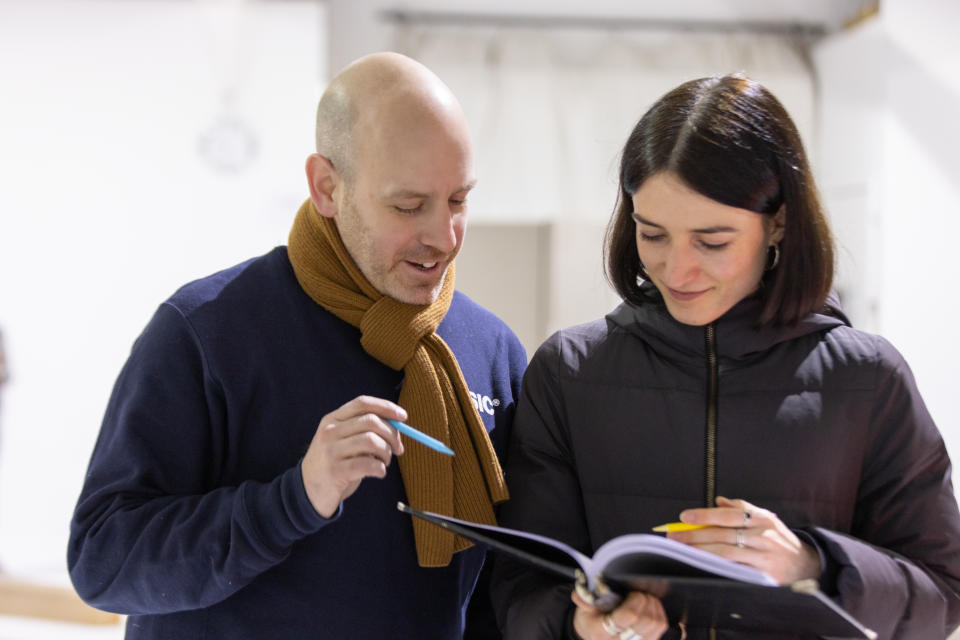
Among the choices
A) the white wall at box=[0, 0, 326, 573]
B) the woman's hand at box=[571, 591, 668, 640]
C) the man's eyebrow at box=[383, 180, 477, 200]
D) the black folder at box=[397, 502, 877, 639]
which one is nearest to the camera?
the black folder at box=[397, 502, 877, 639]

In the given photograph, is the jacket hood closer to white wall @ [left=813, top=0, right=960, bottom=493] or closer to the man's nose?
the man's nose

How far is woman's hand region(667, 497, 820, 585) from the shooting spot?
3.50ft

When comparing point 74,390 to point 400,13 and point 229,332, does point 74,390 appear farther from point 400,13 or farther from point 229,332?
point 229,332

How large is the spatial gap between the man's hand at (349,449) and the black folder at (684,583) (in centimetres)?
8

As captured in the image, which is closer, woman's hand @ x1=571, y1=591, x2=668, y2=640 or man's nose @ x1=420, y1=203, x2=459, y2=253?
woman's hand @ x1=571, y1=591, x2=668, y2=640

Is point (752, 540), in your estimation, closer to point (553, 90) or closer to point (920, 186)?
point (920, 186)

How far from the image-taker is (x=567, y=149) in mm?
4195

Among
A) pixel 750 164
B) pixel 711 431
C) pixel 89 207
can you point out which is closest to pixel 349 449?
pixel 711 431

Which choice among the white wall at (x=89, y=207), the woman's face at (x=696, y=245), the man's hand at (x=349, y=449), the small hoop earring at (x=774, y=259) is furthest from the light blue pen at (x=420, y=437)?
the white wall at (x=89, y=207)

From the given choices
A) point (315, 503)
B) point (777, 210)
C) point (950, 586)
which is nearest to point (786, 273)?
point (777, 210)

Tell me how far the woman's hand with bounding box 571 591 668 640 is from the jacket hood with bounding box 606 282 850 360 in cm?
33

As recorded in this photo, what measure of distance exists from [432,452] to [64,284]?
2.89 meters

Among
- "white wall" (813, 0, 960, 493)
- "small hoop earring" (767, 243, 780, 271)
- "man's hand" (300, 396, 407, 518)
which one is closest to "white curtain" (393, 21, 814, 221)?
"white wall" (813, 0, 960, 493)

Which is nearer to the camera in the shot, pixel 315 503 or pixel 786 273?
pixel 315 503
